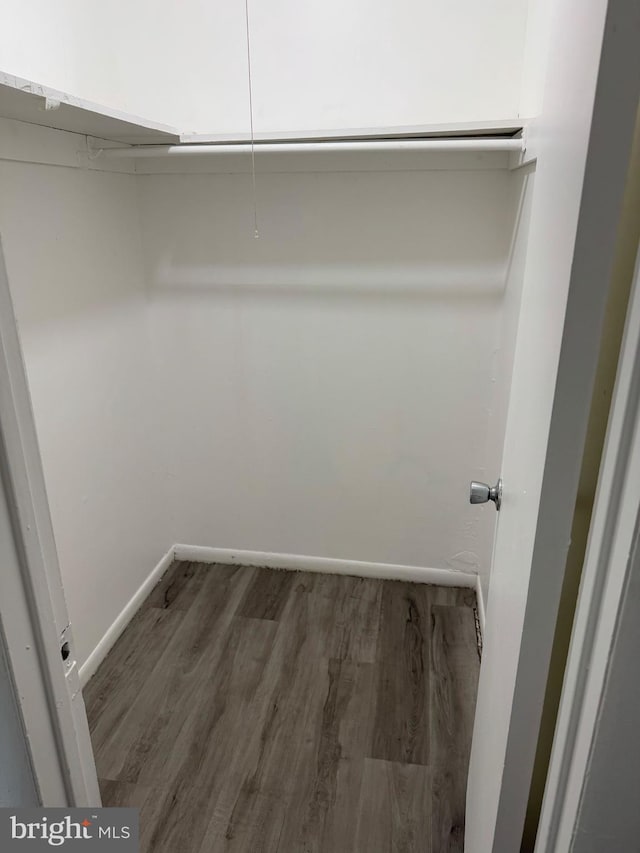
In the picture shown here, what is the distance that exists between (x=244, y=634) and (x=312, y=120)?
1887mm

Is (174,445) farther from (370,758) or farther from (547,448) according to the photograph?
(547,448)

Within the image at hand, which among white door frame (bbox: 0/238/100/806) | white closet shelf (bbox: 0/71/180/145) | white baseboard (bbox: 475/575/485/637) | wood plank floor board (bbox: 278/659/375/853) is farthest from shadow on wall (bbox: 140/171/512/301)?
white door frame (bbox: 0/238/100/806)

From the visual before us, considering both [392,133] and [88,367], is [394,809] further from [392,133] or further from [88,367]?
[392,133]

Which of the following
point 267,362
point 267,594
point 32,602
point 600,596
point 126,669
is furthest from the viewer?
point 267,594

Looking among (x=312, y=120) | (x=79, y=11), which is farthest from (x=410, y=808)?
(x=79, y=11)

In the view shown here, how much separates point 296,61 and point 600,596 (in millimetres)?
1958

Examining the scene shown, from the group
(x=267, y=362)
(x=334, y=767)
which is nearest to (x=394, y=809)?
(x=334, y=767)

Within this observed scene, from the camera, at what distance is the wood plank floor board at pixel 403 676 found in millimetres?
1708

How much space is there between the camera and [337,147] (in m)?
1.71

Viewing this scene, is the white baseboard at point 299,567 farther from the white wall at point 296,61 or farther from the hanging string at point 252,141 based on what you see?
the white wall at point 296,61

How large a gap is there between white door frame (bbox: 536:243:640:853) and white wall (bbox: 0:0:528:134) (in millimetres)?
1650

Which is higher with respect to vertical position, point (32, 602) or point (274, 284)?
point (274, 284)

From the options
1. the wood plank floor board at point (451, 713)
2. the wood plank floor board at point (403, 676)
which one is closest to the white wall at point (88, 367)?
the wood plank floor board at point (403, 676)

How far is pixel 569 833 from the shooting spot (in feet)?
2.25
